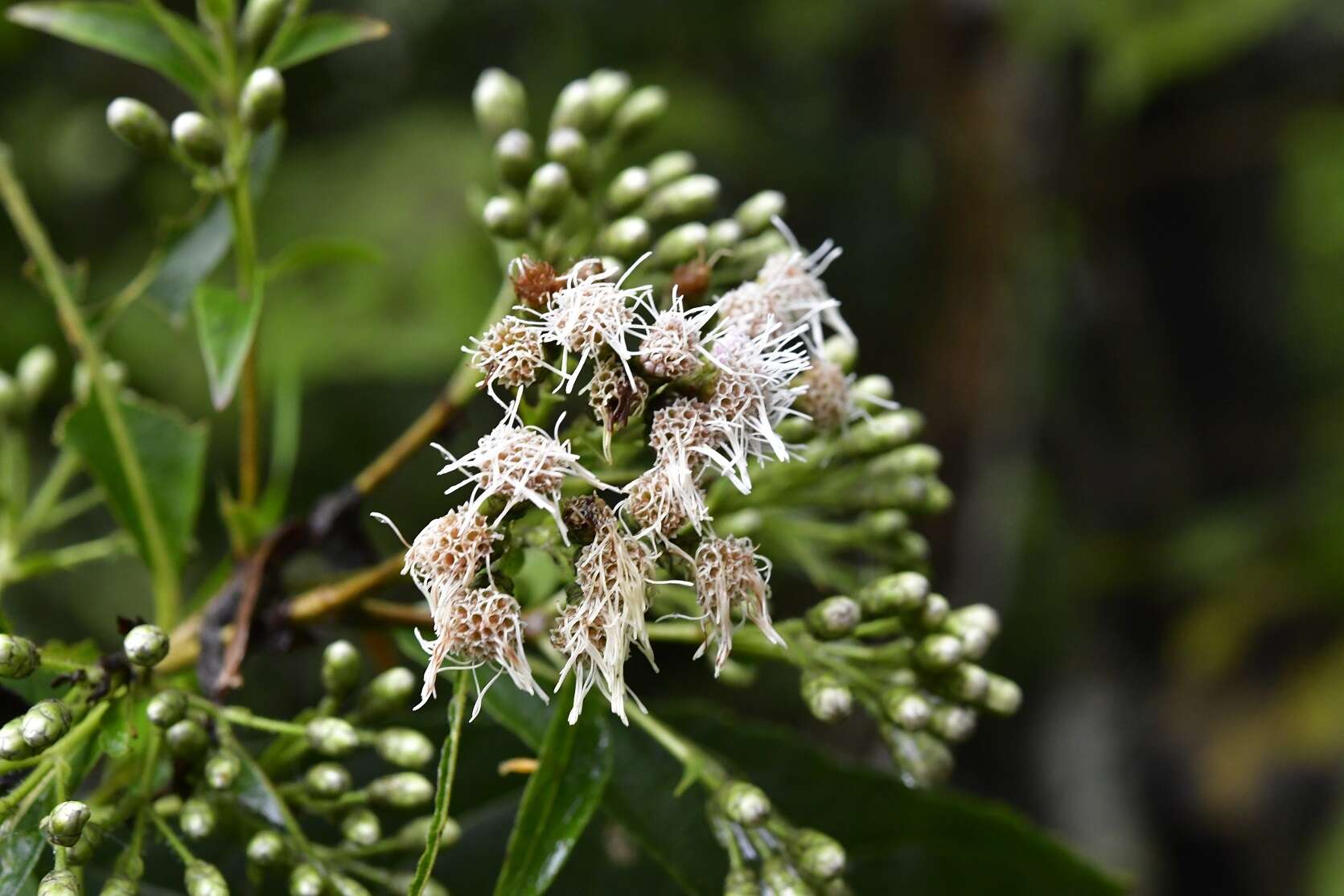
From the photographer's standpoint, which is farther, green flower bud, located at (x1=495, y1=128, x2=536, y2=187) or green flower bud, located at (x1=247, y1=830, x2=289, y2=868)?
green flower bud, located at (x1=495, y1=128, x2=536, y2=187)

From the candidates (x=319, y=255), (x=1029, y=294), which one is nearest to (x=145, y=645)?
(x=319, y=255)

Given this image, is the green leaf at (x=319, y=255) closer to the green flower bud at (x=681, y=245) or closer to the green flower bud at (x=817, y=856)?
the green flower bud at (x=681, y=245)

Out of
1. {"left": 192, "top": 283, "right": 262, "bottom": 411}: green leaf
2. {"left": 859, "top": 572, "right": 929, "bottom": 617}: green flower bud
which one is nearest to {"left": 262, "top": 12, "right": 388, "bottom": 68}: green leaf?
{"left": 192, "top": 283, "right": 262, "bottom": 411}: green leaf

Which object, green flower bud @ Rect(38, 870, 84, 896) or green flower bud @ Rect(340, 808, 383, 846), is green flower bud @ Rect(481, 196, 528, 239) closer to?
green flower bud @ Rect(340, 808, 383, 846)

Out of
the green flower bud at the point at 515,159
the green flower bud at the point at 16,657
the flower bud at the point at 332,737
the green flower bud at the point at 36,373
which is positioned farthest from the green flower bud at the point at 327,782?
the green flower bud at the point at 36,373

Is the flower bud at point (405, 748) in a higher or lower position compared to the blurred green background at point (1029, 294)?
lower

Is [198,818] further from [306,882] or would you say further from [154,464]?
[154,464]

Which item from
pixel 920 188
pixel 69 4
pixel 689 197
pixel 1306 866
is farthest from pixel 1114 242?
pixel 69 4
